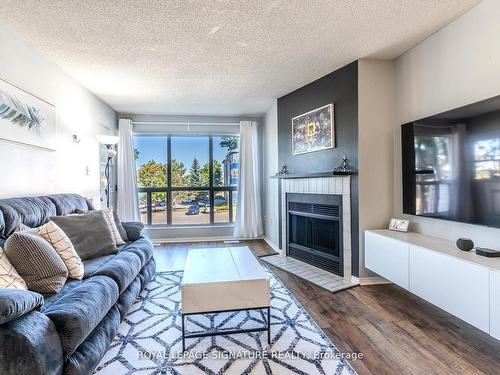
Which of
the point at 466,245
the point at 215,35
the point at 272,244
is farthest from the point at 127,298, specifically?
the point at 272,244

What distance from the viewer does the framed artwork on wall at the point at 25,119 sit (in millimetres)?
2219

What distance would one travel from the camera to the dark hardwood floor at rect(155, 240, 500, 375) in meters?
1.67

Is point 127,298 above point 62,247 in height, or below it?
below

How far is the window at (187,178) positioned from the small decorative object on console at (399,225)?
3063mm

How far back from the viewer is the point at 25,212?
81.8 inches

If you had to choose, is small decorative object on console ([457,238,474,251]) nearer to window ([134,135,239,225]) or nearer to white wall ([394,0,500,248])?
white wall ([394,0,500,248])

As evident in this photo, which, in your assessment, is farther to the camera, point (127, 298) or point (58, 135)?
point (58, 135)

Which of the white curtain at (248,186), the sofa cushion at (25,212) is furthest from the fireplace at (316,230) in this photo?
the sofa cushion at (25,212)

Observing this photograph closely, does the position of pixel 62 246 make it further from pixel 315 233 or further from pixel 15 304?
pixel 315 233

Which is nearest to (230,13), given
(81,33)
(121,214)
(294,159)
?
(81,33)

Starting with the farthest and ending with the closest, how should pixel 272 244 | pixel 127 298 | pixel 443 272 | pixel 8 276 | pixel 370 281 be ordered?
pixel 272 244
pixel 370 281
pixel 127 298
pixel 443 272
pixel 8 276

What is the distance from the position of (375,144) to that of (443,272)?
1485 mm

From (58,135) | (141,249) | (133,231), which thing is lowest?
(141,249)

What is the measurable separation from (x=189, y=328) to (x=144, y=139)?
3966 mm
